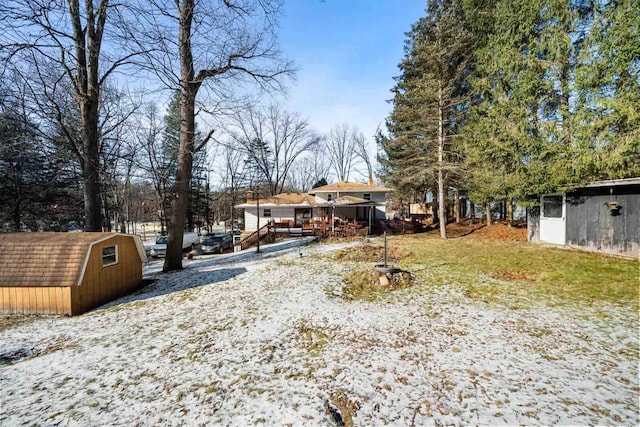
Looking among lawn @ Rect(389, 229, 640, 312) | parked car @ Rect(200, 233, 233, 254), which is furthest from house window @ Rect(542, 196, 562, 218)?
parked car @ Rect(200, 233, 233, 254)

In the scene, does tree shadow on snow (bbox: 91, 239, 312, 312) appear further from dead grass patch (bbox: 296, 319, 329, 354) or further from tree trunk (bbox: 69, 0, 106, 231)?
dead grass patch (bbox: 296, 319, 329, 354)

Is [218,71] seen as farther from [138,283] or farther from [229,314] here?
[229,314]

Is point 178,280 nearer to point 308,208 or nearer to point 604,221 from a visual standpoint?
point 308,208

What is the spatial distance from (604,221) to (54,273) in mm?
17688

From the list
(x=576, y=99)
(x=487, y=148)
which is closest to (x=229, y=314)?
(x=487, y=148)

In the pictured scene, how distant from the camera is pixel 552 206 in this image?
1094cm

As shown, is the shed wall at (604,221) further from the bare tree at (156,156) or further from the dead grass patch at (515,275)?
the bare tree at (156,156)

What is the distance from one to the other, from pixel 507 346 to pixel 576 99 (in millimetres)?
11775

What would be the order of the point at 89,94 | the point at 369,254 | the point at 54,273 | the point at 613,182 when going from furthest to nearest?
1. the point at 369,254
2. the point at 89,94
3. the point at 613,182
4. the point at 54,273

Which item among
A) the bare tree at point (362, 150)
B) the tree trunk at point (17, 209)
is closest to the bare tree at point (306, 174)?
the bare tree at point (362, 150)

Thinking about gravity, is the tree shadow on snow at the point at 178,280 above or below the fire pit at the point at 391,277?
below

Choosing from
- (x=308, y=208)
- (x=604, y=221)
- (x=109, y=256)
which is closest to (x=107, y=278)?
(x=109, y=256)

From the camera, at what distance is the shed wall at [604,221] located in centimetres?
827

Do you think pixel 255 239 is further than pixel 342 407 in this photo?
Yes
